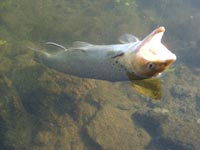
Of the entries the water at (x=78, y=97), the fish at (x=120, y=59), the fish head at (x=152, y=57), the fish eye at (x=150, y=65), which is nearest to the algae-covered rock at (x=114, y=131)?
the water at (x=78, y=97)

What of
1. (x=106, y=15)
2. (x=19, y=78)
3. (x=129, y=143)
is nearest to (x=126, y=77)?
(x=19, y=78)

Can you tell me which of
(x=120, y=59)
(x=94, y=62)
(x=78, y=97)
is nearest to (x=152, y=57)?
(x=120, y=59)

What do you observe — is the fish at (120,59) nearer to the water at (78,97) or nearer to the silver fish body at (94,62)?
the silver fish body at (94,62)

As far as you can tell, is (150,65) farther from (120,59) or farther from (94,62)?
(94,62)

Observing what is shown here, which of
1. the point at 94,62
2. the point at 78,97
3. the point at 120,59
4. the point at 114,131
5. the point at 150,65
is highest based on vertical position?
the point at 150,65

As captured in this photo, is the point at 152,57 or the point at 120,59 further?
the point at 120,59

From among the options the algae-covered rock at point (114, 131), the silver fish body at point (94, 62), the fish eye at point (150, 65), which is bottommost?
the algae-covered rock at point (114, 131)

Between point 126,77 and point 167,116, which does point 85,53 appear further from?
point 167,116

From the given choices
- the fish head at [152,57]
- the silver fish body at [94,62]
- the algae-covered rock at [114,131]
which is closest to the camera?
the fish head at [152,57]

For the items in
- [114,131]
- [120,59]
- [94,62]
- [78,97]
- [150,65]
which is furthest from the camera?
[114,131]
